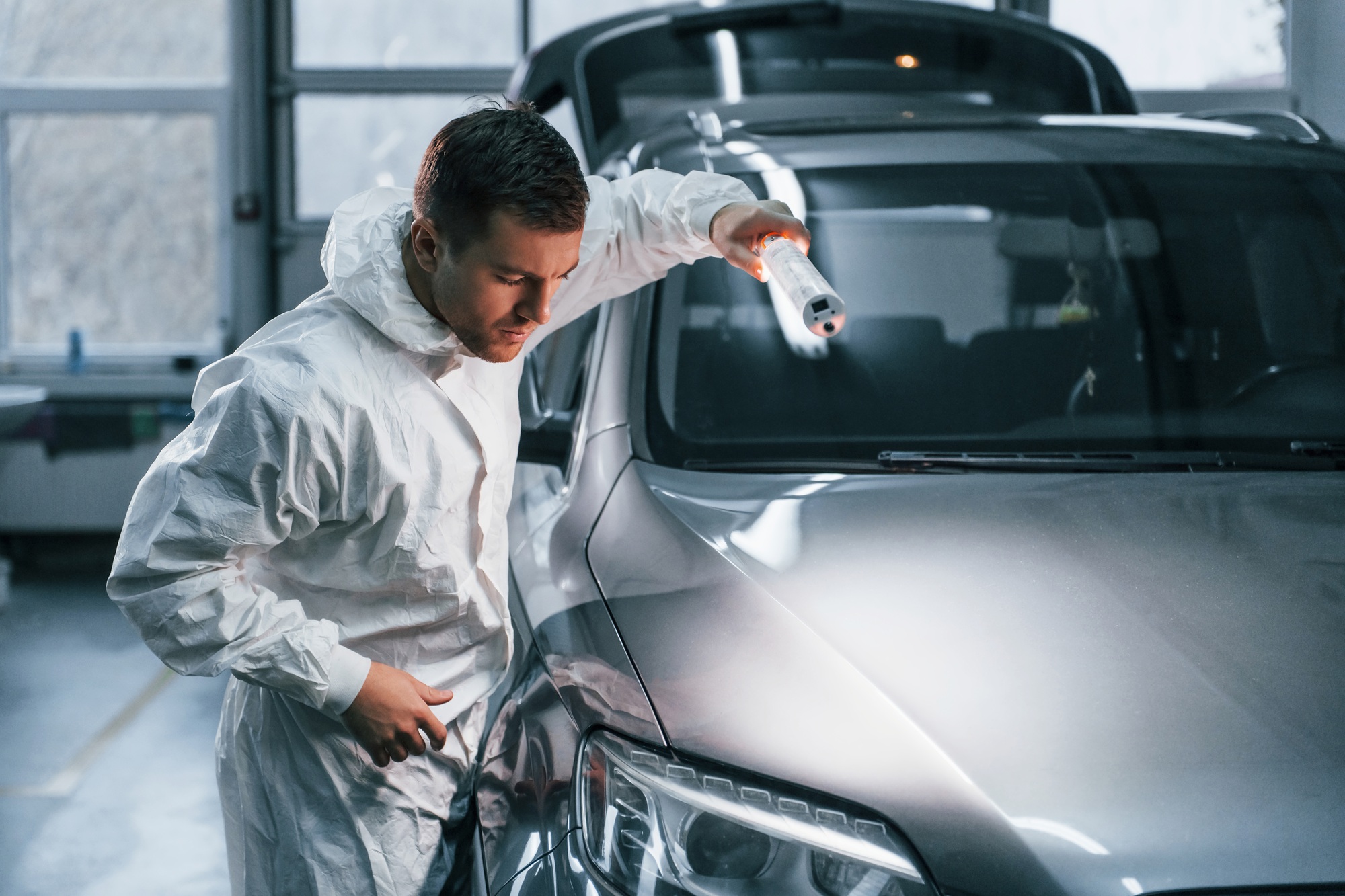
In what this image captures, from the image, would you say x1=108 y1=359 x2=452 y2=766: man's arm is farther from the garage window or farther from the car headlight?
the garage window

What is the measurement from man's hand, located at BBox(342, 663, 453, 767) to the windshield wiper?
2.37ft

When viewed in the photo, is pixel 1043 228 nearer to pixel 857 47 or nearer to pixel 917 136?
pixel 917 136

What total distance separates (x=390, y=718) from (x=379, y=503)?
23 cm

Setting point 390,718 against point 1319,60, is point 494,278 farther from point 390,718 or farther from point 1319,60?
point 1319,60

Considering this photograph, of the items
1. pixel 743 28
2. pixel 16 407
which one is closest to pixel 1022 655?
pixel 743 28

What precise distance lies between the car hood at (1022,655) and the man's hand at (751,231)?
34 centimetres

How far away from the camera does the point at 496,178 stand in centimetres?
111

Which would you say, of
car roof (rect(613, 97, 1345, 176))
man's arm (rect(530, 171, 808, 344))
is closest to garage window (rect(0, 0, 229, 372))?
car roof (rect(613, 97, 1345, 176))

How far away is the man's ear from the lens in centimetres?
117

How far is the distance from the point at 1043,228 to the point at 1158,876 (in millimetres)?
1305

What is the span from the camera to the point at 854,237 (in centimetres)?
195

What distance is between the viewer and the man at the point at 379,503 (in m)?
1.16

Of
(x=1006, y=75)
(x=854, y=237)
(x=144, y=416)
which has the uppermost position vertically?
(x=1006, y=75)

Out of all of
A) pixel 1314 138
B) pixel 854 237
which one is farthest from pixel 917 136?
pixel 1314 138
